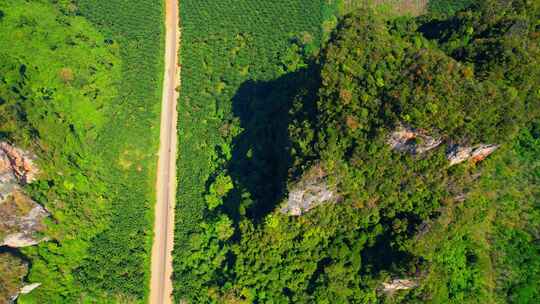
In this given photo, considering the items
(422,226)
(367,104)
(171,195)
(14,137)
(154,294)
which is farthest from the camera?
(171,195)

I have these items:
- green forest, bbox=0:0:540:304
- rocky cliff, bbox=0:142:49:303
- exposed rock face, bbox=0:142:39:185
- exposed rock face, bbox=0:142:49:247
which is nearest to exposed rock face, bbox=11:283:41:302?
rocky cliff, bbox=0:142:49:303

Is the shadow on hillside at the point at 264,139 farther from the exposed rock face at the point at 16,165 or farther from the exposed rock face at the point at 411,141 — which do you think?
the exposed rock face at the point at 16,165

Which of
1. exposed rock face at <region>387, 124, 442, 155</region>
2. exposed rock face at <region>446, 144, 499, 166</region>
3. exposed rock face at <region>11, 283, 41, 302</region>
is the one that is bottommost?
exposed rock face at <region>11, 283, 41, 302</region>

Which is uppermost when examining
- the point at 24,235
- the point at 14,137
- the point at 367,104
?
the point at 367,104

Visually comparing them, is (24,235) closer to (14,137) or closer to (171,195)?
(14,137)

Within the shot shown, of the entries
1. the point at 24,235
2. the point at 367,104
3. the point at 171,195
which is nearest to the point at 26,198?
the point at 24,235

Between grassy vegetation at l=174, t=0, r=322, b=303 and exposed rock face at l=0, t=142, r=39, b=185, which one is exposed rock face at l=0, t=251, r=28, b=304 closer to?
exposed rock face at l=0, t=142, r=39, b=185
